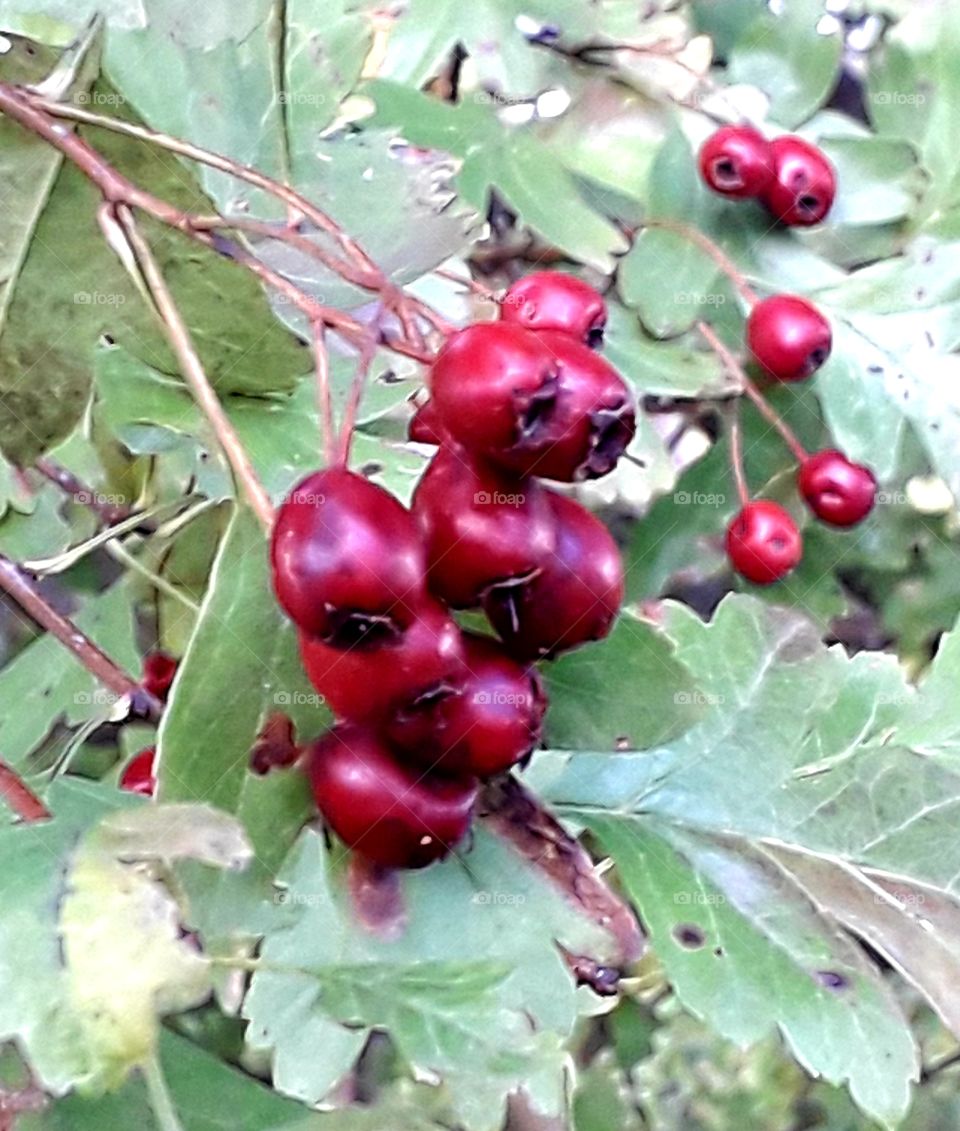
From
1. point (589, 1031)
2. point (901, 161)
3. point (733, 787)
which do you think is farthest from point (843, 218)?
point (589, 1031)

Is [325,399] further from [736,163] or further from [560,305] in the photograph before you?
[736,163]

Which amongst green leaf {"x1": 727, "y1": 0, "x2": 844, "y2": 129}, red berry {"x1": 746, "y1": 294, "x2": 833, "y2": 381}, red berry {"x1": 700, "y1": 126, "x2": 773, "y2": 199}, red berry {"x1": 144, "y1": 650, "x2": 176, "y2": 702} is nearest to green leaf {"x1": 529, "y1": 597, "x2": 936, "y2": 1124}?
red berry {"x1": 144, "y1": 650, "x2": 176, "y2": 702}

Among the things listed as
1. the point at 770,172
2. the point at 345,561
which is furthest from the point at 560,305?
the point at 770,172

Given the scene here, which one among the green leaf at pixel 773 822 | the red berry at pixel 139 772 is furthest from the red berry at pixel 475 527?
the red berry at pixel 139 772

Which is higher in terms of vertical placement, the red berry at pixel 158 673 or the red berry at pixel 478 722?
the red berry at pixel 478 722

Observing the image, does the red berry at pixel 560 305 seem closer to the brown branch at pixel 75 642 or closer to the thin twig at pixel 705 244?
the brown branch at pixel 75 642

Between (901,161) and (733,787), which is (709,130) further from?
(733,787)

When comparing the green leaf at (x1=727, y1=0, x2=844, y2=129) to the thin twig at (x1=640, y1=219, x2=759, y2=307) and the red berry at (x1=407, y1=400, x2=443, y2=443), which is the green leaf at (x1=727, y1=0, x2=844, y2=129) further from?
the red berry at (x1=407, y1=400, x2=443, y2=443)
